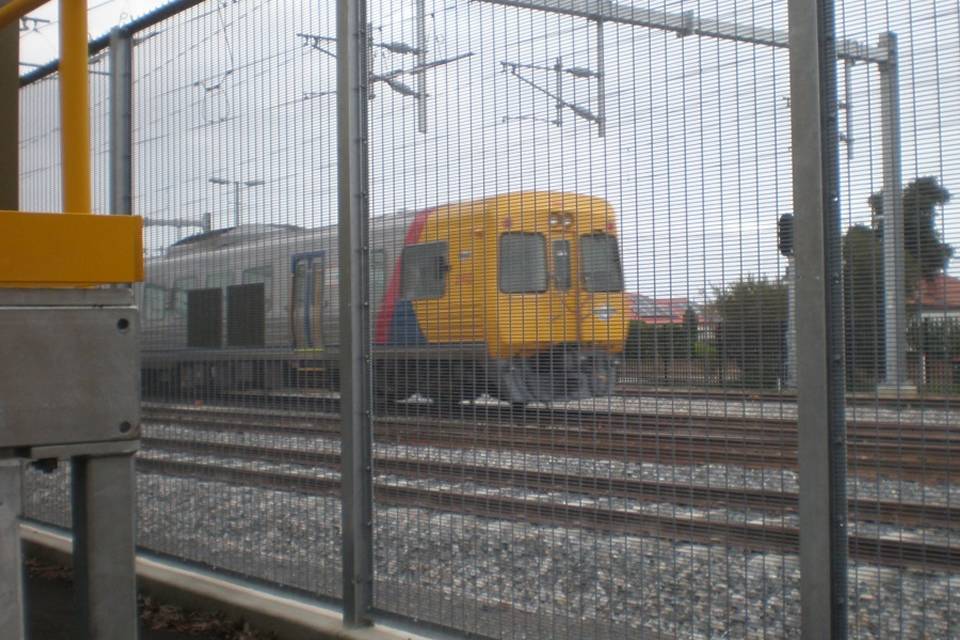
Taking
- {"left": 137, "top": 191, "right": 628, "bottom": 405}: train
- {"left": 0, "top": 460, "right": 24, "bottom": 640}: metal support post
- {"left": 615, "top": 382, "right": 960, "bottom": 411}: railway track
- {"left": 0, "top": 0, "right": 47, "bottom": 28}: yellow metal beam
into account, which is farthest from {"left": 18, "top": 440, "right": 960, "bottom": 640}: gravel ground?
{"left": 0, "top": 0, "right": 47, "bottom": 28}: yellow metal beam

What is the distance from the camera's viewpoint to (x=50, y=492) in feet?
24.4

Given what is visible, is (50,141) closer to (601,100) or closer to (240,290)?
(240,290)

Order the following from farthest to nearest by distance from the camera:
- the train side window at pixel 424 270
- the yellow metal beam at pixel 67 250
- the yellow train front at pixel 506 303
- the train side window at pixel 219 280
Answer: the train side window at pixel 219 280
the train side window at pixel 424 270
the yellow train front at pixel 506 303
the yellow metal beam at pixel 67 250

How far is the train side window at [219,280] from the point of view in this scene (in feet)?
19.2

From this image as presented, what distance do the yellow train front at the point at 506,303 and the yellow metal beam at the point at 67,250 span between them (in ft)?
5.40

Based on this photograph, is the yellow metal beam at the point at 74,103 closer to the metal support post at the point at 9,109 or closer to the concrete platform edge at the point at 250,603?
the metal support post at the point at 9,109

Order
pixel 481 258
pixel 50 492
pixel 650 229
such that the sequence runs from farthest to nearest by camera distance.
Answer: pixel 50 492 → pixel 481 258 → pixel 650 229

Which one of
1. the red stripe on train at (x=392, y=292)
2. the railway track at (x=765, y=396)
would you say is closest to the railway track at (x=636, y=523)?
the railway track at (x=765, y=396)

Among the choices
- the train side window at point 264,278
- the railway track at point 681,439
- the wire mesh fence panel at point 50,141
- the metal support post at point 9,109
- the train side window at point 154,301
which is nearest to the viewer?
the railway track at point 681,439

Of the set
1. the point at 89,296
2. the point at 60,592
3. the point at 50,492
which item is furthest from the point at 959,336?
the point at 50,492

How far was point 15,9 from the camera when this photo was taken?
3.30 meters

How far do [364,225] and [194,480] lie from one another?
6.76 ft

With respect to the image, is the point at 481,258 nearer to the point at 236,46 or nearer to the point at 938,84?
the point at 938,84

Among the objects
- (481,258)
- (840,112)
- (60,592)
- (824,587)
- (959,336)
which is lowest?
(60,592)
